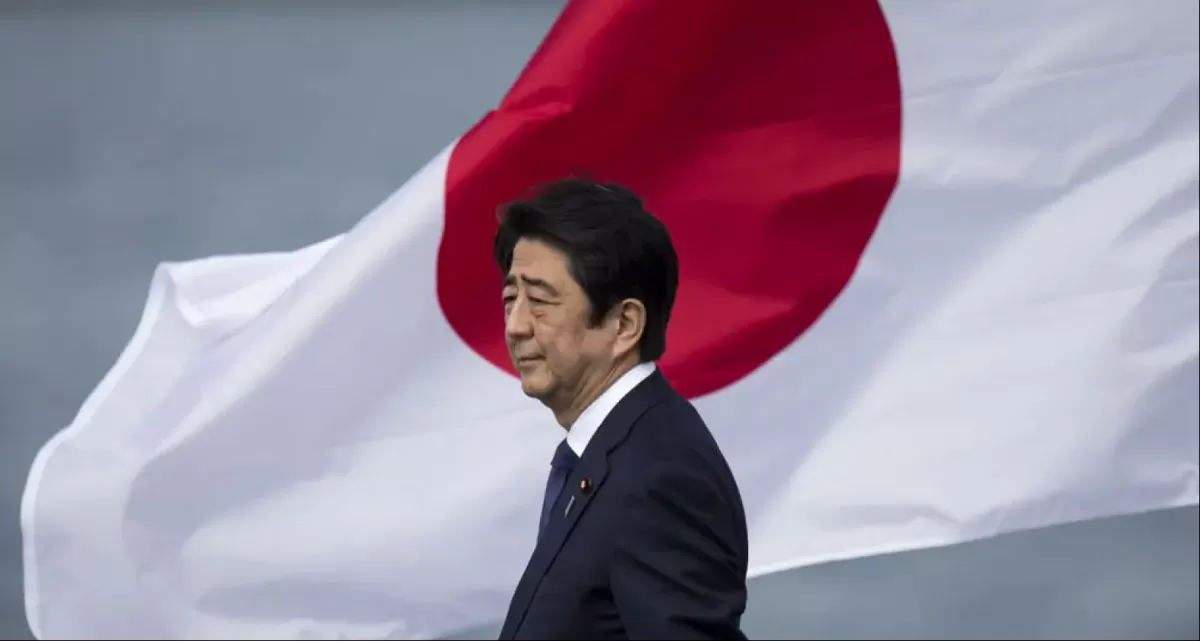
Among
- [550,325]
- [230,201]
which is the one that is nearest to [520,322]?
[550,325]

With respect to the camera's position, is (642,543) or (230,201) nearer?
(642,543)

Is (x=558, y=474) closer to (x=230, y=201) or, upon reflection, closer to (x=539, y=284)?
(x=539, y=284)

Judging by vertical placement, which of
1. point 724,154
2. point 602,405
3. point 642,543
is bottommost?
point 642,543

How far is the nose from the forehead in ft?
0.06

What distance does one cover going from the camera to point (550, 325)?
4.09ft

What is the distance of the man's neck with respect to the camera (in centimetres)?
126

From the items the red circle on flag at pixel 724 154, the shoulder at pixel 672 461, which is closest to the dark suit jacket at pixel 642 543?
the shoulder at pixel 672 461

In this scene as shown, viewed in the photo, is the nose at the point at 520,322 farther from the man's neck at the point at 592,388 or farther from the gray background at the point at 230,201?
the gray background at the point at 230,201

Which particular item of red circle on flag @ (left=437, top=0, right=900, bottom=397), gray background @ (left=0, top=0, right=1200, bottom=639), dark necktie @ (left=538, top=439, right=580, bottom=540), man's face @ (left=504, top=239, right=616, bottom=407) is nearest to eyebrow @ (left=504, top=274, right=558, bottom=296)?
man's face @ (left=504, top=239, right=616, bottom=407)

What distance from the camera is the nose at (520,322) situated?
4.10 feet

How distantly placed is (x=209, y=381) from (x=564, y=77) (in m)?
0.50


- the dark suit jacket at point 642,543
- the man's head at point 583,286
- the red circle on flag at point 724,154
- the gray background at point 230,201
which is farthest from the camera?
the gray background at point 230,201

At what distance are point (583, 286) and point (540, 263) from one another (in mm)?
33

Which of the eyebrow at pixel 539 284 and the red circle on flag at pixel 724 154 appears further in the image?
the red circle on flag at pixel 724 154
